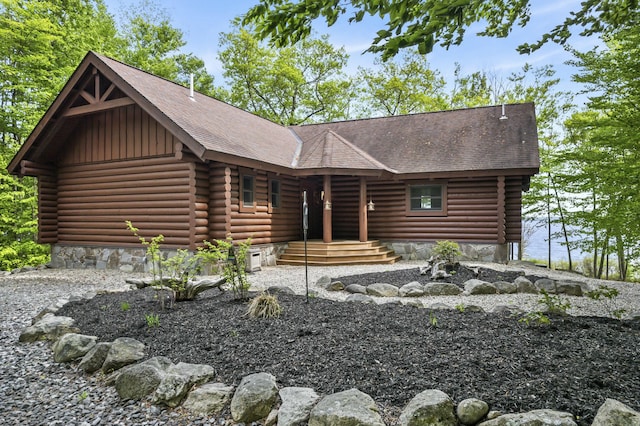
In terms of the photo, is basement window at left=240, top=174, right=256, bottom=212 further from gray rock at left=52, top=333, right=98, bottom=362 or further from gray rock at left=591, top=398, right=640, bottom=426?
gray rock at left=591, top=398, right=640, bottom=426

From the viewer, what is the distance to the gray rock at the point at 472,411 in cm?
256

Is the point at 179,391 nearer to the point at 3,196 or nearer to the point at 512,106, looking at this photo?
the point at 3,196

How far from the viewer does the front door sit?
601 inches

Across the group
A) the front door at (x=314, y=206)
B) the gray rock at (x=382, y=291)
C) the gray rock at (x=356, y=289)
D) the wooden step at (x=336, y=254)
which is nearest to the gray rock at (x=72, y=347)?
the gray rock at (x=356, y=289)

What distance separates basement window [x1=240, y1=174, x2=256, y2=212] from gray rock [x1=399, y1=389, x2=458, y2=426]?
30.1 ft

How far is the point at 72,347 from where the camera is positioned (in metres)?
4.25

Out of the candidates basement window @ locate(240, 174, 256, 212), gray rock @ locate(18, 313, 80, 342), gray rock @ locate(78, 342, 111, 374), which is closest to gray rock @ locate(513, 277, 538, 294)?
gray rock @ locate(78, 342, 111, 374)

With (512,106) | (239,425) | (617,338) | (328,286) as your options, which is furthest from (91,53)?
(512,106)

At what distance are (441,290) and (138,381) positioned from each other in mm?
5550

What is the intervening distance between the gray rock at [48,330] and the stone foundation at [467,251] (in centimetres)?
1086

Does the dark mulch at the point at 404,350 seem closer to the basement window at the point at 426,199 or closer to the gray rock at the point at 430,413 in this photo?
the gray rock at the point at 430,413

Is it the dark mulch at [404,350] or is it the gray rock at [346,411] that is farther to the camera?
the dark mulch at [404,350]

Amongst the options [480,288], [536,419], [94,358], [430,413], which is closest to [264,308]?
[94,358]

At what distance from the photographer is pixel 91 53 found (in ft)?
34.0
